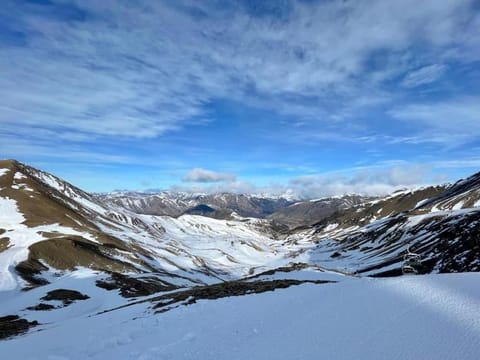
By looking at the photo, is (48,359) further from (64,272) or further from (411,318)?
(64,272)

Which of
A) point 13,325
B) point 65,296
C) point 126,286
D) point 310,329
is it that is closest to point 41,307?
point 65,296

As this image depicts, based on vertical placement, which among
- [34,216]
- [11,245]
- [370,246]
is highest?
[34,216]

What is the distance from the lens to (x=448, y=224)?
10169 cm

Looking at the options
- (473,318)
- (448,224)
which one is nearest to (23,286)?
(473,318)

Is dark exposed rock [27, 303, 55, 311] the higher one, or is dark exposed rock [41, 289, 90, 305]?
dark exposed rock [41, 289, 90, 305]

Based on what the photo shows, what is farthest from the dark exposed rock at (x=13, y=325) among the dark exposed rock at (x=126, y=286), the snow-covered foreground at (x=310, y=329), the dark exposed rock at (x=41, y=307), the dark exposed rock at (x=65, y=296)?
the dark exposed rock at (x=126, y=286)

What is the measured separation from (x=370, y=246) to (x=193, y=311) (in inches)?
5749

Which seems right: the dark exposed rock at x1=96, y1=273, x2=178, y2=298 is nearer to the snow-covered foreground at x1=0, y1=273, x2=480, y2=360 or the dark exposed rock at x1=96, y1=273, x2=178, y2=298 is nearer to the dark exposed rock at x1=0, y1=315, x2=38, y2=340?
the dark exposed rock at x1=0, y1=315, x2=38, y2=340

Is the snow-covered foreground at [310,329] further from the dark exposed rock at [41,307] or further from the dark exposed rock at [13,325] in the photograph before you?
the dark exposed rock at [41,307]

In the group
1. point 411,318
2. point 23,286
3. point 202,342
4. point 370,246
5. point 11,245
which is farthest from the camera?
point 370,246

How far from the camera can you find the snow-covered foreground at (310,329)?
9828 millimetres

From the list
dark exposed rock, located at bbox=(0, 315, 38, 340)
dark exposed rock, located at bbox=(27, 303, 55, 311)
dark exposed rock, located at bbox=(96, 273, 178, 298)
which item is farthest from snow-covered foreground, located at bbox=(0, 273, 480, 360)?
dark exposed rock, located at bbox=(96, 273, 178, 298)

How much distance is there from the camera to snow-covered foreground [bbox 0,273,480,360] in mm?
9828

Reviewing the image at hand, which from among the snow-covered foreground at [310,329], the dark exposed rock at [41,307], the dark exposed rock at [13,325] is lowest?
the dark exposed rock at [13,325]
